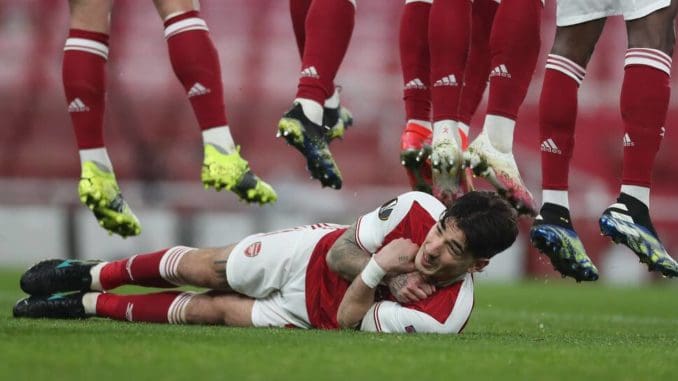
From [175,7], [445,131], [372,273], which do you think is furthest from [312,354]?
[175,7]

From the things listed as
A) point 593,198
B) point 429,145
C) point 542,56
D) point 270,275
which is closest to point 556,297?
point 593,198

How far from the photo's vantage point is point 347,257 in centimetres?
562

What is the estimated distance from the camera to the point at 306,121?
6.02 metres

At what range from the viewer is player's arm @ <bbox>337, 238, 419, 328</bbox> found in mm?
A: 5402

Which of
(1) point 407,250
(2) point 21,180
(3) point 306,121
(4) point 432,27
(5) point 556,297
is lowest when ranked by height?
(5) point 556,297

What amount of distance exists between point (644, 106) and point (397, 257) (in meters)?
1.45

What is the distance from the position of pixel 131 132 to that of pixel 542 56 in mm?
4882

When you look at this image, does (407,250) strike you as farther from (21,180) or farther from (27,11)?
(27,11)

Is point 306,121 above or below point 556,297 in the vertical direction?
above

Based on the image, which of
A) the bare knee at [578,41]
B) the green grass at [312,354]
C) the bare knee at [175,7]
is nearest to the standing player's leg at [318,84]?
the bare knee at [175,7]

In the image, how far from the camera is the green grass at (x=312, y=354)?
403cm

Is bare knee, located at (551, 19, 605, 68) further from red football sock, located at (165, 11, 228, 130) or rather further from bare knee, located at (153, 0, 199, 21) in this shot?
bare knee, located at (153, 0, 199, 21)

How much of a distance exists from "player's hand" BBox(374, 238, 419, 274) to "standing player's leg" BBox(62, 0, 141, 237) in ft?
4.79

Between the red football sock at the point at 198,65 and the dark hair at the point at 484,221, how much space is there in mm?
1293
